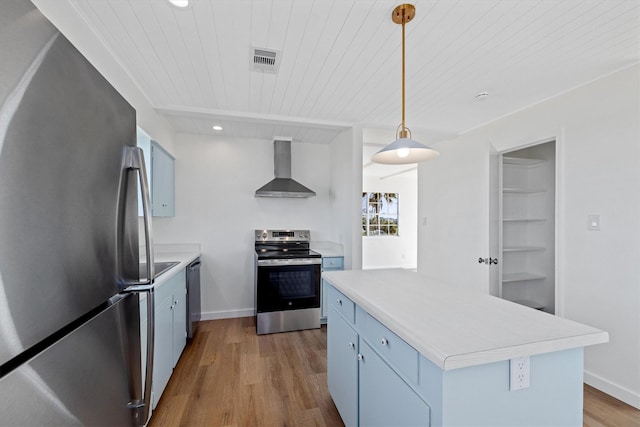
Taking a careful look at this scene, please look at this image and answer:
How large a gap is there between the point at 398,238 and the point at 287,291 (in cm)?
484

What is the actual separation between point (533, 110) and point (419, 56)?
163cm

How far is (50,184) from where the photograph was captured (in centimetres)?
59

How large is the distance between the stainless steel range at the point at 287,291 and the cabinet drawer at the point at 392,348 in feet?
6.32

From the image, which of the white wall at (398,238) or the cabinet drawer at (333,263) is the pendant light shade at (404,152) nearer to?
the cabinet drawer at (333,263)

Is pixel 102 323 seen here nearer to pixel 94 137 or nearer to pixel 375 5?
pixel 94 137

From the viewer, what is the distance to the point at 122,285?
883mm

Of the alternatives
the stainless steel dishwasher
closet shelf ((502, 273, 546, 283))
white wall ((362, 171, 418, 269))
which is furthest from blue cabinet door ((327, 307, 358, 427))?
white wall ((362, 171, 418, 269))

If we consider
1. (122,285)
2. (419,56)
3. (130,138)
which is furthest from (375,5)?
(122,285)

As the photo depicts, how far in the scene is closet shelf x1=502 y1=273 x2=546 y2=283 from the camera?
314 cm

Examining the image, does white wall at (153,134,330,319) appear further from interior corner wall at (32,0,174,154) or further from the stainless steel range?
interior corner wall at (32,0,174,154)

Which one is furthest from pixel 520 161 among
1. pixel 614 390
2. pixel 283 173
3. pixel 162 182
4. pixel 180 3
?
pixel 162 182

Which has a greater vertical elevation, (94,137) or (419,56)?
(419,56)

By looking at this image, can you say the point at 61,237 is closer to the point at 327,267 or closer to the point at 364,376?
the point at 364,376

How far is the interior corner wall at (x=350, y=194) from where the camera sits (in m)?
3.27
